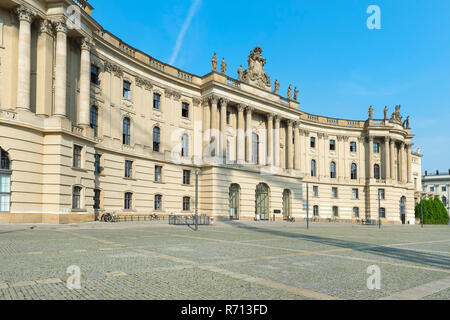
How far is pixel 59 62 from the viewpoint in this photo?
27.5m

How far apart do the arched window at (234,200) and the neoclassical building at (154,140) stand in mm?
158

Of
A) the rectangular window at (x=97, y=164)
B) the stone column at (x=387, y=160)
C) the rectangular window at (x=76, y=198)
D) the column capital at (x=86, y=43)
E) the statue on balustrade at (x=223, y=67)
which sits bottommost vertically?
the rectangular window at (x=76, y=198)

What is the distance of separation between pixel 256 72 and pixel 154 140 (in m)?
18.1

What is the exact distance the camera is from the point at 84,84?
30109mm

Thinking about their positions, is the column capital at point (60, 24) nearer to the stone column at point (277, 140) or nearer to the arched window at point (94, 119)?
the arched window at point (94, 119)

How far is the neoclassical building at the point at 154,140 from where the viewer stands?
83.6 feet

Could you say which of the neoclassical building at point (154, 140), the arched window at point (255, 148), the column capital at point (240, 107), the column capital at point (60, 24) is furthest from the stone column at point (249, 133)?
the column capital at point (60, 24)

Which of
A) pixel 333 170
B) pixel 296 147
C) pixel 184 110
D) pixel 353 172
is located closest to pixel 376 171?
pixel 353 172

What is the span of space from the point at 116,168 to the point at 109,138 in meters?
2.97

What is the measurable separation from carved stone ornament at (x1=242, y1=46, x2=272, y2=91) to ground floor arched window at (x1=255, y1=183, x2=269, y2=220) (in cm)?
1379

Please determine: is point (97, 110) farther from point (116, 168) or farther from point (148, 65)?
point (148, 65)

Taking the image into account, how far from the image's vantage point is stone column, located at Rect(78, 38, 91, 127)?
29.8m

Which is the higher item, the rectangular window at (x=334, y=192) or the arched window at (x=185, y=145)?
the arched window at (x=185, y=145)
